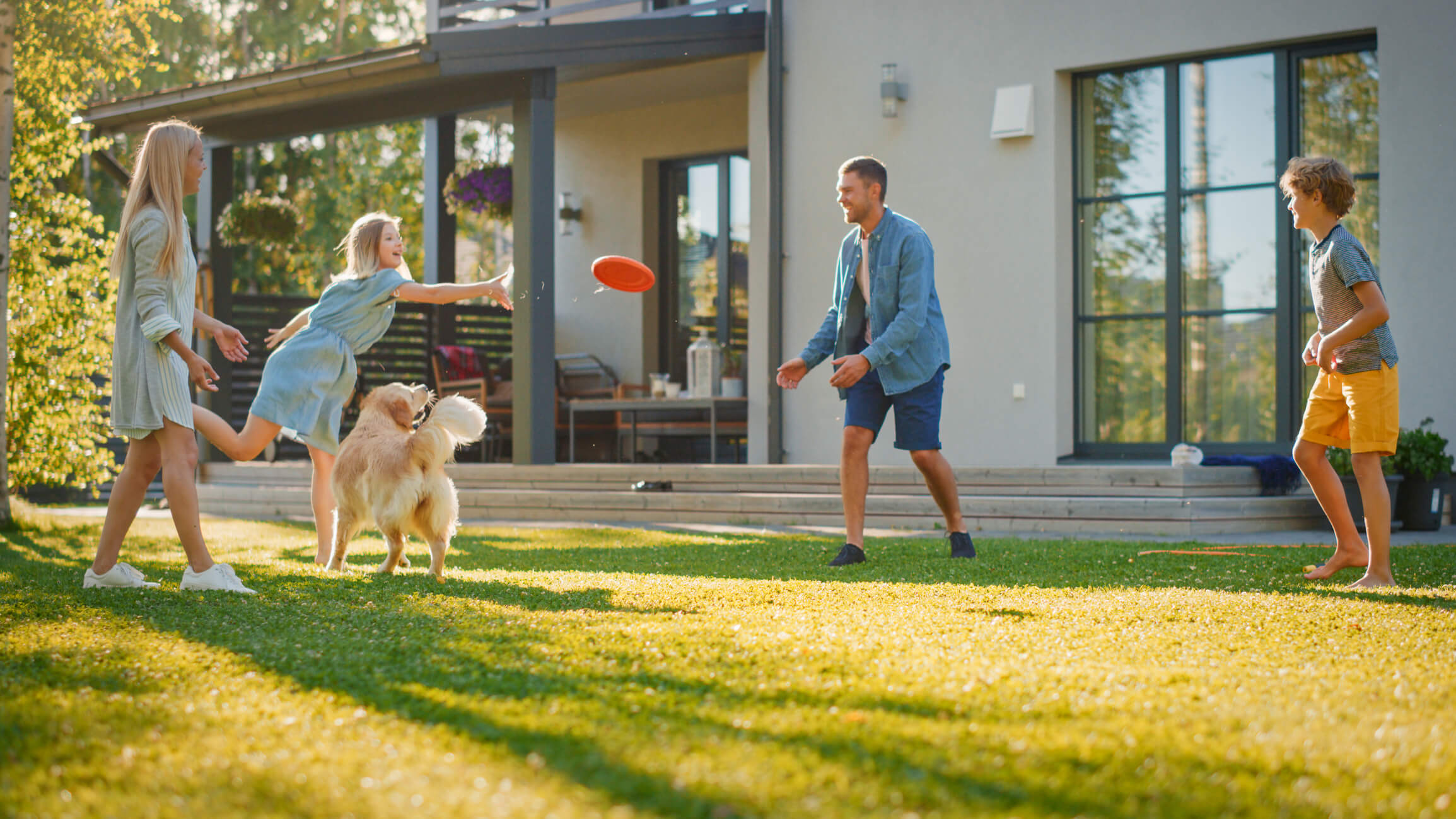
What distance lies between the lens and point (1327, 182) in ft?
14.8

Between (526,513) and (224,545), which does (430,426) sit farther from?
(526,513)

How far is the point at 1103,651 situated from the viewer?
2980 mm

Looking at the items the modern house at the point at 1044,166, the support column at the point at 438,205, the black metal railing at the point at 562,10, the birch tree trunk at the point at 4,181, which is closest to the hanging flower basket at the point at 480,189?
the support column at the point at 438,205

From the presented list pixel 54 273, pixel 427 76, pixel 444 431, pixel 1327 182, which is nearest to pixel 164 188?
pixel 444 431

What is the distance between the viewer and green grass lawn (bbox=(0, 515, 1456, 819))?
1.76m

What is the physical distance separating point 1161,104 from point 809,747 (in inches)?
339

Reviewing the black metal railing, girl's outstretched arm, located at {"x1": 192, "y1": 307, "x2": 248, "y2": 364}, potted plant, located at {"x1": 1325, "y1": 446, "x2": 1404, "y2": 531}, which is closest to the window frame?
the black metal railing

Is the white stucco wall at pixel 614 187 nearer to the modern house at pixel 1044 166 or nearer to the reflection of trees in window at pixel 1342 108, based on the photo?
the modern house at pixel 1044 166

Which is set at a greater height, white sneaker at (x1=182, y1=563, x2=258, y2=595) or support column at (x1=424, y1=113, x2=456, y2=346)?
support column at (x1=424, y1=113, x2=456, y2=346)

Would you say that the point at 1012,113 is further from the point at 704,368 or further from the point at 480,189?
the point at 480,189

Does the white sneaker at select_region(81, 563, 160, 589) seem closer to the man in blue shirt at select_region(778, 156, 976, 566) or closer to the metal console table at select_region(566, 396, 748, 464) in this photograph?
the man in blue shirt at select_region(778, 156, 976, 566)

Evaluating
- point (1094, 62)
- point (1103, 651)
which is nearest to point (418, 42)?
point (1094, 62)

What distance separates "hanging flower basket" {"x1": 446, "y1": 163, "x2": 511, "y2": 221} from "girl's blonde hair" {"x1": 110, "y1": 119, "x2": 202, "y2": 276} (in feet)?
24.8

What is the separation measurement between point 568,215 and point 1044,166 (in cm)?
558
